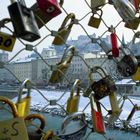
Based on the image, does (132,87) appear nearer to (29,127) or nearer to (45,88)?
(45,88)

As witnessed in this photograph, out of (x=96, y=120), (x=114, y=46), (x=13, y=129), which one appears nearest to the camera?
(x=13, y=129)

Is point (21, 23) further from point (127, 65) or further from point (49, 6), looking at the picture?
point (127, 65)

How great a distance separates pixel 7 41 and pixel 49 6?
0.06 meters

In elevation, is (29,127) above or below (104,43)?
below

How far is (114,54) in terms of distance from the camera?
60 centimetres

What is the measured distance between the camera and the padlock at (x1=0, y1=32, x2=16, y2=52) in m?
0.44

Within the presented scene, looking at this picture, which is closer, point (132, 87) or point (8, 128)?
point (8, 128)

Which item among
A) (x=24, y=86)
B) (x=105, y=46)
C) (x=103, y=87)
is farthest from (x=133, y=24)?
(x=24, y=86)

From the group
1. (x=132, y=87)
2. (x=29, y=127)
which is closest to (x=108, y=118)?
(x=29, y=127)

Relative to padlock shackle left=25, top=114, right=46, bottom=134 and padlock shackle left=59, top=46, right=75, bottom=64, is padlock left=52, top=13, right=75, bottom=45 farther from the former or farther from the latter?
padlock shackle left=25, top=114, right=46, bottom=134

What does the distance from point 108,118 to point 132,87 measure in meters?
0.28

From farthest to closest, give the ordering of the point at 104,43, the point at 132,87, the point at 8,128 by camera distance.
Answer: the point at 132,87 → the point at 104,43 → the point at 8,128

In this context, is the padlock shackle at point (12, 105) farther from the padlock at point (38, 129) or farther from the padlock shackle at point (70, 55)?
the padlock shackle at point (70, 55)

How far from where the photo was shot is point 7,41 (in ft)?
1.44
